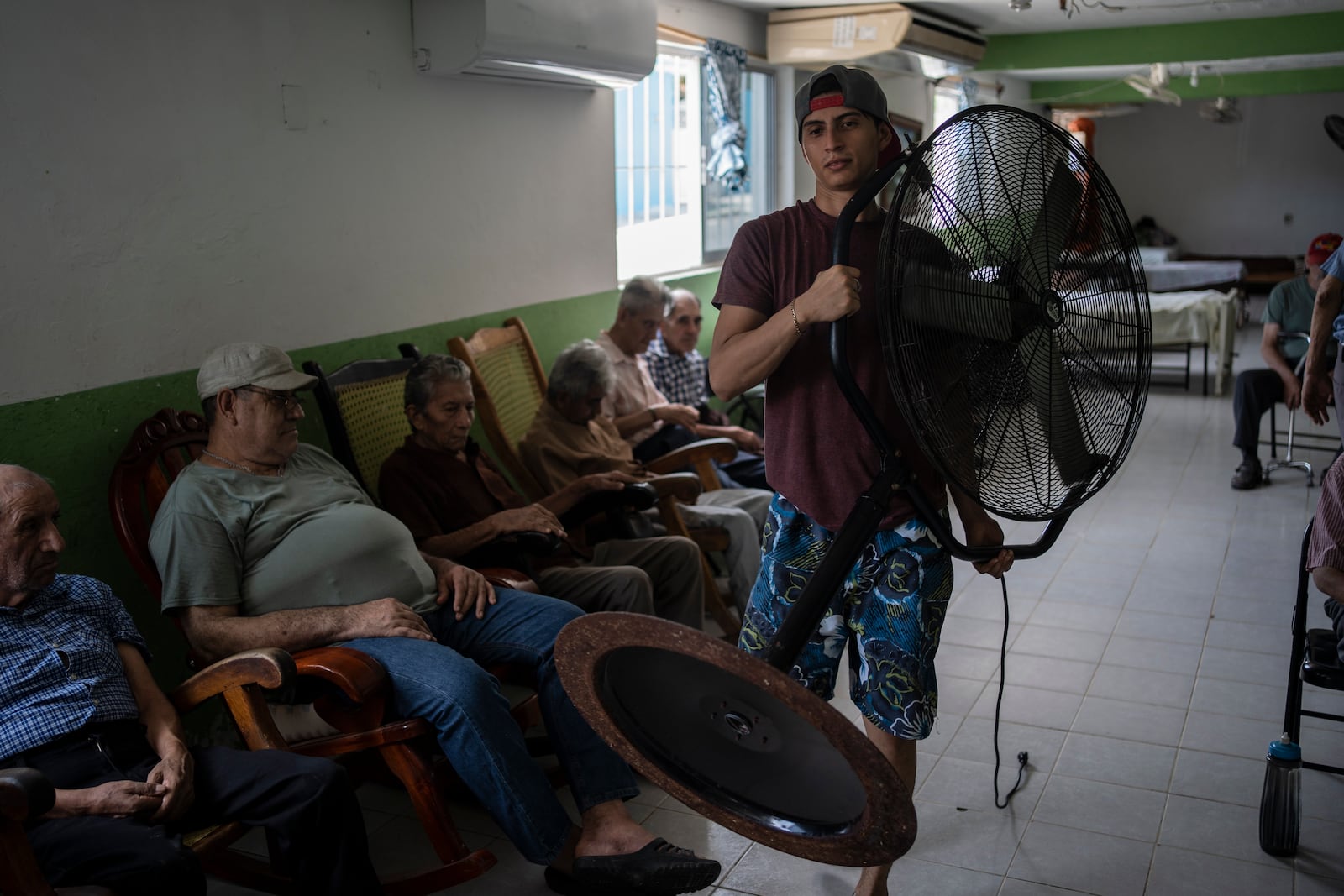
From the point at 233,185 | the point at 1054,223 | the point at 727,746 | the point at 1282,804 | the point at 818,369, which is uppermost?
the point at 233,185

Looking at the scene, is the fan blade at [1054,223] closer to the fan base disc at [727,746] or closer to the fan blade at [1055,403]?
the fan blade at [1055,403]

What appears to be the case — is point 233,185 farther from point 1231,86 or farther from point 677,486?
point 1231,86

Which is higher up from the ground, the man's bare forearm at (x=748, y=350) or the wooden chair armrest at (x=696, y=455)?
the man's bare forearm at (x=748, y=350)

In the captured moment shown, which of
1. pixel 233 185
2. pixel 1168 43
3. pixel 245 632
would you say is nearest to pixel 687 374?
pixel 233 185

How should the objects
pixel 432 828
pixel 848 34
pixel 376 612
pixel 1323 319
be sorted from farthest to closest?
pixel 848 34 → pixel 1323 319 → pixel 376 612 → pixel 432 828

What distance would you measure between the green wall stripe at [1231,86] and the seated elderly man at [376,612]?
869 cm

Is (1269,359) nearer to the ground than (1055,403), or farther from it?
nearer to the ground

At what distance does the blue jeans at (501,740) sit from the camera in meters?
2.12

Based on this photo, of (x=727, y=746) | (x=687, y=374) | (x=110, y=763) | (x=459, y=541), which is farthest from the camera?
(x=687, y=374)

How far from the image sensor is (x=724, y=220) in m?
5.93

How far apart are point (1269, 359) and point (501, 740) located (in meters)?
4.55

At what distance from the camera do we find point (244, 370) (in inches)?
89.5

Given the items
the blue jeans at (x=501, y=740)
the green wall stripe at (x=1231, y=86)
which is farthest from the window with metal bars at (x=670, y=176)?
the green wall stripe at (x=1231, y=86)

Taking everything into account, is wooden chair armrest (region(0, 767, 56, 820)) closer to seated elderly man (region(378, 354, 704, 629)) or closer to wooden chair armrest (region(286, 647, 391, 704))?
wooden chair armrest (region(286, 647, 391, 704))
